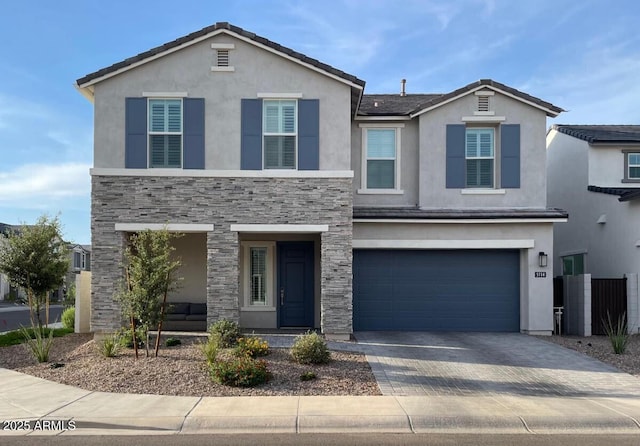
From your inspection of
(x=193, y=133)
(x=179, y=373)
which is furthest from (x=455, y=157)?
(x=179, y=373)

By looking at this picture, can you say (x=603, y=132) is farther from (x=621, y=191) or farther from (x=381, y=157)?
(x=381, y=157)

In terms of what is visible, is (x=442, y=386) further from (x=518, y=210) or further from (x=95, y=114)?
(x=95, y=114)

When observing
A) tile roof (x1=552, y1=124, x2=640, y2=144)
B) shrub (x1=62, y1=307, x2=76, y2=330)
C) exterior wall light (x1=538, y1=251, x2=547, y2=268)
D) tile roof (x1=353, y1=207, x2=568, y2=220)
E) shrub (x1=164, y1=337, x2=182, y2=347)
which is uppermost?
tile roof (x1=552, y1=124, x2=640, y2=144)

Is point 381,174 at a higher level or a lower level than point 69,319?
higher

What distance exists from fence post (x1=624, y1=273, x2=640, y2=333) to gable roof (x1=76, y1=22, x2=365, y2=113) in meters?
9.51

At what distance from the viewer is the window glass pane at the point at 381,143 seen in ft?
55.2

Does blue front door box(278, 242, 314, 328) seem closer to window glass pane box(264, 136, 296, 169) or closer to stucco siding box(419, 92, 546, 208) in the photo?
window glass pane box(264, 136, 296, 169)

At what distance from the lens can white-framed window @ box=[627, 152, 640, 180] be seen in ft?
64.5

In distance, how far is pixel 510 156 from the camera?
54.0 feet

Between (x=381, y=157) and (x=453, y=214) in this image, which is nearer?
(x=453, y=214)

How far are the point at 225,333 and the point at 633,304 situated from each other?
11.6 m

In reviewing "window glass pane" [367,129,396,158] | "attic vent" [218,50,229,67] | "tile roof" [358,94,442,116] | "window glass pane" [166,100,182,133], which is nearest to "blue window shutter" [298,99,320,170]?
"attic vent" [218,50,229,67]

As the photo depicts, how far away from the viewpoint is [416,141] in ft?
55.1

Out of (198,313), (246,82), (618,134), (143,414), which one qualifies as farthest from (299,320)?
(618,134)
